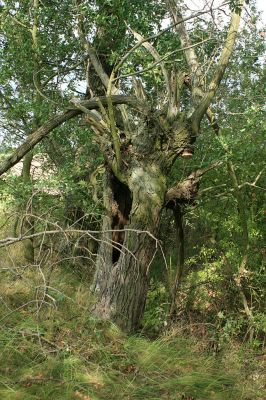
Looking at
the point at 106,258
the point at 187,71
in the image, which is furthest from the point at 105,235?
the point at 187,71

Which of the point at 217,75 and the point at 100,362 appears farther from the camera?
the point at 217,75

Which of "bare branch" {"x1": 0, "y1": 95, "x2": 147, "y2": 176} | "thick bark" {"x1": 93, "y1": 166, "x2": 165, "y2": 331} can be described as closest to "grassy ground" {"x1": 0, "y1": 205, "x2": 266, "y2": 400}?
"thick bark" {"x1": 93, "y1": 166, "x2": 165, "y2": 331}

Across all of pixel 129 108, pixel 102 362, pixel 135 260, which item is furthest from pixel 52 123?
pixel 102 362

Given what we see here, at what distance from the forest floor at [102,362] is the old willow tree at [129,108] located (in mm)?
561

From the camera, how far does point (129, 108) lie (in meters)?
6.86

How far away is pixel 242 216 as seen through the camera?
6922 mm

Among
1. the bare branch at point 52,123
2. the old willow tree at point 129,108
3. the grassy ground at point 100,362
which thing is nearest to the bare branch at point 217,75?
the old willow tree at point 129,108

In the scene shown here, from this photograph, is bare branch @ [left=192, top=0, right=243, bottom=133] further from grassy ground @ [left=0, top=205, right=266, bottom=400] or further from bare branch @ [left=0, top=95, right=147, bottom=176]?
grassy ground @ [left=0, top=205, right=266, bottom=400]

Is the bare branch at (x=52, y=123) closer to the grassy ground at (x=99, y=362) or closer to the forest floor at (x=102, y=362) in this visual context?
the forest floor at (x=102, y=362)

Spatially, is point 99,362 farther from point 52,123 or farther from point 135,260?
point 52,123

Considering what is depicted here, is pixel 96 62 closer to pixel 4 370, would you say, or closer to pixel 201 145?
pixel 201 145

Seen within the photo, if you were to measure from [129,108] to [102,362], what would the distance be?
3743mm

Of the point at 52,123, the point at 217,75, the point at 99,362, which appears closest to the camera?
the point at 99,362

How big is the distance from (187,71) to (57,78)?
10.4 ft
